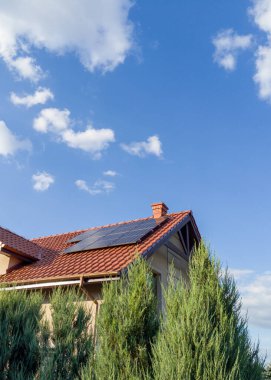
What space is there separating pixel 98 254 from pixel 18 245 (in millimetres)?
3460

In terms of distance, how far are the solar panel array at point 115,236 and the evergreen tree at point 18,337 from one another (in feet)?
13.1

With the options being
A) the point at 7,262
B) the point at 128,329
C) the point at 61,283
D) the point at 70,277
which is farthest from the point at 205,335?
the point at 7,262

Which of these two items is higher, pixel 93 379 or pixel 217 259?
pixel 217 259

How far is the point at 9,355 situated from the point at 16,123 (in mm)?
7414

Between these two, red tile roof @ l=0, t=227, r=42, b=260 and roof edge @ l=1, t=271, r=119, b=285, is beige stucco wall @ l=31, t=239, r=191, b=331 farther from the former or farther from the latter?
red tile roof @ l=0, t=227, r=42, b=260

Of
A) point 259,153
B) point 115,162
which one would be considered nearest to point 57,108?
point 115,162

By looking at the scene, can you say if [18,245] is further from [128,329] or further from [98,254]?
[128,329]

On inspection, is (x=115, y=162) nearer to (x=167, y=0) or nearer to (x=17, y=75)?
(x=17, y=75)

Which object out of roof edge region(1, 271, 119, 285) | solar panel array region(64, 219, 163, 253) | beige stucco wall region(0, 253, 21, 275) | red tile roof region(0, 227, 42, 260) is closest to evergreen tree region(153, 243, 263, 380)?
roof edge region(1, 271, 119, 285)

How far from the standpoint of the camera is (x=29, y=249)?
45.9 ft

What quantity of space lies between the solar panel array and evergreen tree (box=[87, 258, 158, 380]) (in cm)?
467

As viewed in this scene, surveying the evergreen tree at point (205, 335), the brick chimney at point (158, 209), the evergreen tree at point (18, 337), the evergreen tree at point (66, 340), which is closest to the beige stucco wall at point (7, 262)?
the evergreen tree at point (18, 337)

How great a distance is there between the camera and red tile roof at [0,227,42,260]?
12.9 m

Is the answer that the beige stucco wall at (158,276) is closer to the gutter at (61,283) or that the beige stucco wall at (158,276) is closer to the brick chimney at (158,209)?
the gutter at (61,283)
